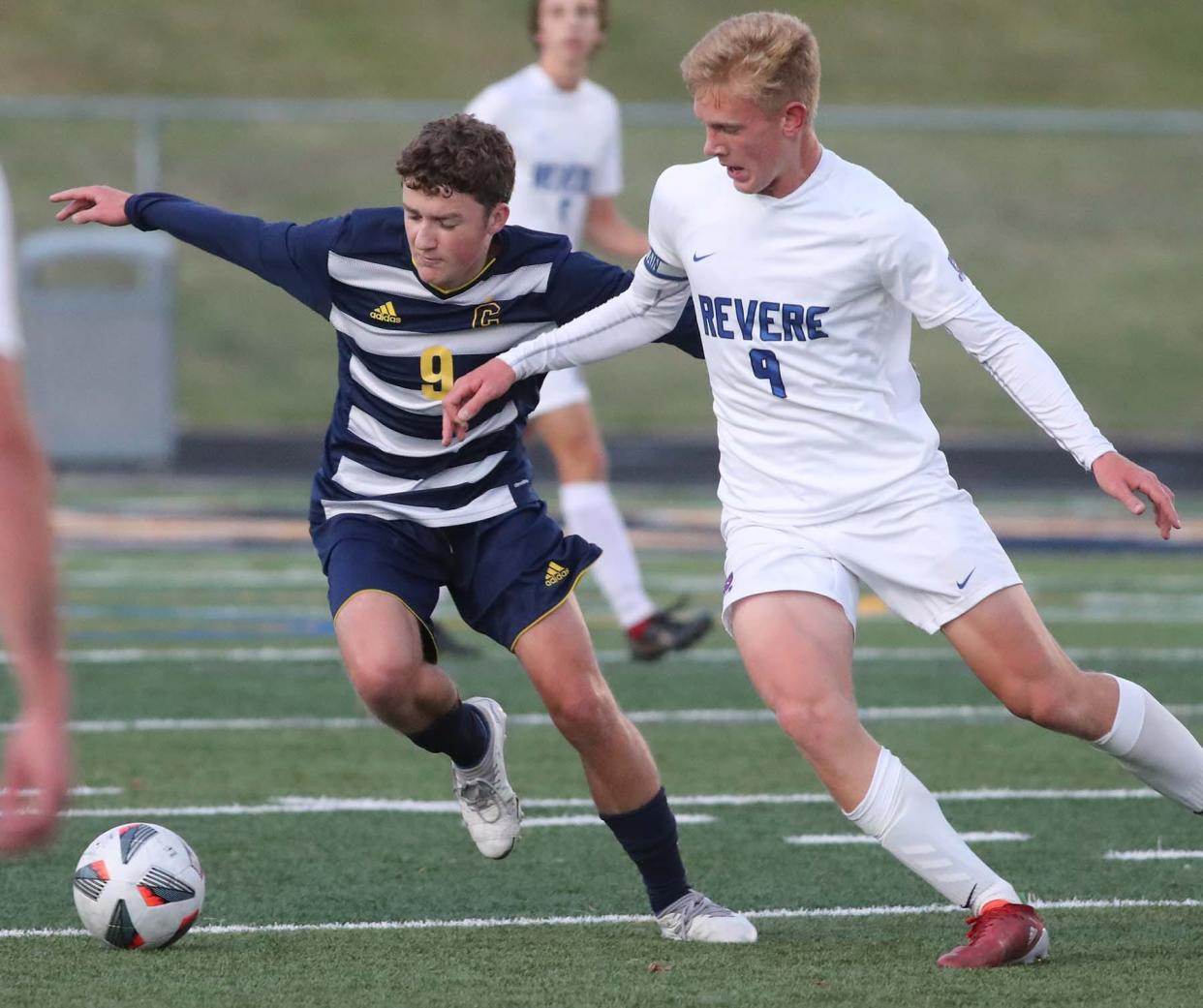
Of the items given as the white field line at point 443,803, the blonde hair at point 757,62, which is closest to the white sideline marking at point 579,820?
the white field line at point 443,803

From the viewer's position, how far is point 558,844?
18.6ft

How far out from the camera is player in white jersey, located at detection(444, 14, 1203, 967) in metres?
4.34

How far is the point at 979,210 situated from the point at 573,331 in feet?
54.4

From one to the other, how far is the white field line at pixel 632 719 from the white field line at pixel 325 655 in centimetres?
103

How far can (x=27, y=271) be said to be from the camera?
17156 millimetres

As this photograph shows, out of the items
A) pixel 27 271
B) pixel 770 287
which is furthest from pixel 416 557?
pixel 27 271

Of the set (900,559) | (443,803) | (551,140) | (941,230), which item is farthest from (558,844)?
(941,230)

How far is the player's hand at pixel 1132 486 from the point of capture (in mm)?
4152

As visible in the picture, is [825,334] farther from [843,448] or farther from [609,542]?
[609,542]

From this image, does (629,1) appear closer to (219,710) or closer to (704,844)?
(219,710)

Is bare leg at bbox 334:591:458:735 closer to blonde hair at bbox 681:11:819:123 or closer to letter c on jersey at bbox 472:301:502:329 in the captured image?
letter c on jersey at bbox 472:301:502:329

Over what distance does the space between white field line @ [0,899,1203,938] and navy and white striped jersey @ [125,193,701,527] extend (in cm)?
86

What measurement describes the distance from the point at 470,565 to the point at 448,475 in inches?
7.9

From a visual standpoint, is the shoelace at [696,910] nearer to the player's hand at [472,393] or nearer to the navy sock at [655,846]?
the navy sock at [655,846]
